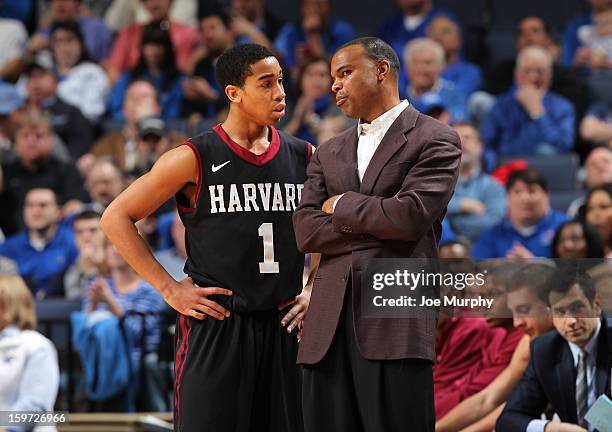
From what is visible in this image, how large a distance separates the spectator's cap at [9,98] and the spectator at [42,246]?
6.02ft

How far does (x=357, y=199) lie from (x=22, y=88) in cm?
760

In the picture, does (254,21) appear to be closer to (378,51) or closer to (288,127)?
(288,127)

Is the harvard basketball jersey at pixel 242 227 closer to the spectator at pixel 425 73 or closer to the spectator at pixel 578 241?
the spectator at pixel 578 241

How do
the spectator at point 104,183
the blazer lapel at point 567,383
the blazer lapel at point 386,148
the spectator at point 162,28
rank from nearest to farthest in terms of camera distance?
the blazer lapel at point 386,148 < the blazer lapel at point 567,383 < the spectator at point 104,183 < the spectator at point 162,28

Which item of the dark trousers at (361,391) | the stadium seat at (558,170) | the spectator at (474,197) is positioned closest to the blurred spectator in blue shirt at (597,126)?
the stadium seat at (558,170)

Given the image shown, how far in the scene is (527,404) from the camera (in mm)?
4996

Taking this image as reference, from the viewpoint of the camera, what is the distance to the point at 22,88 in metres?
10.7

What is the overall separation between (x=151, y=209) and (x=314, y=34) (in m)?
6.22

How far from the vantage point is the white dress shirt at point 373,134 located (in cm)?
385

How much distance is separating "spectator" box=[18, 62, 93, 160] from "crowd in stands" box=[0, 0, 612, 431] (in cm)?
1

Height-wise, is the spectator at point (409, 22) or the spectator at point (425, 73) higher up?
the spectator at point (409, 22)

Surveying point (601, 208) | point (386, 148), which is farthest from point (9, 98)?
point (386, 148)

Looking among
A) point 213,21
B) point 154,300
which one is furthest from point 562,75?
point 154,300

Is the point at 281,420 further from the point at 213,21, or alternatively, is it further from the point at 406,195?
the point at 213,21
